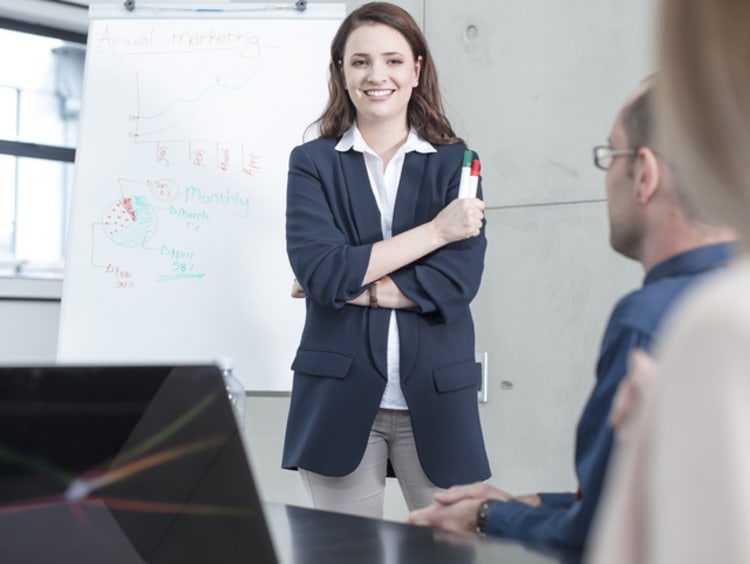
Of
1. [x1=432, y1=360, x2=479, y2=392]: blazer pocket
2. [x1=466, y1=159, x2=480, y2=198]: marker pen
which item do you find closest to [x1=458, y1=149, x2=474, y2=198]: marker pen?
[x1=466, y1=159, x2=480, y2=198]: marker pen

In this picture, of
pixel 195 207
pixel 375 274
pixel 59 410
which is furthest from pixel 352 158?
pixel 59 410

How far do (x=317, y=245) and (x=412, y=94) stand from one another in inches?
19.4

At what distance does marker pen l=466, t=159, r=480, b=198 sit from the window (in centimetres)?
216

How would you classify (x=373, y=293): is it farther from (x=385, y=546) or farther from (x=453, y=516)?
(x=385, y=546)

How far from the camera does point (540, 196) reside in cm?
292

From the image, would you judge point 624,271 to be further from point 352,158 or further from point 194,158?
point 194,158

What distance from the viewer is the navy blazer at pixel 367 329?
1.93 metres

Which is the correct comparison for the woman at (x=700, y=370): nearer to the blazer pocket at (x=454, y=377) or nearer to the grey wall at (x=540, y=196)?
the blazer pocket at (x=454, y=377)

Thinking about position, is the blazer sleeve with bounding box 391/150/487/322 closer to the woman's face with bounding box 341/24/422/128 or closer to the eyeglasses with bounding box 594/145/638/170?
the woman's face with bounding box 341/24/422/128

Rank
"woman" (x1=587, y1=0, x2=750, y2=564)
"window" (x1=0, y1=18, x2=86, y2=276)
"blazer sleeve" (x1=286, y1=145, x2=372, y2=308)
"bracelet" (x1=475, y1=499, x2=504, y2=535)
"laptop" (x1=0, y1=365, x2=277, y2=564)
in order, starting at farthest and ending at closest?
"window" (x1=0, y1=18, x2=86, y2=276) < "blazer sleeve" (x1=286, y1=145, x2=372, y2=308) < "bracelet" (x1=475, y1=499, x2=504, y2=535) < "laptop" (x1=0, y1=365, x2=277, y2=564) < "woman" (x1=587, y1=0, x2=750, y2=564)

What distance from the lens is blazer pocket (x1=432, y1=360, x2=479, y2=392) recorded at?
6.36 ft

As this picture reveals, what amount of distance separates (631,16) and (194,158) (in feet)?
4.60

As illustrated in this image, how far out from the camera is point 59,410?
854mm

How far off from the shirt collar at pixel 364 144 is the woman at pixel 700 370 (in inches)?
68.1
